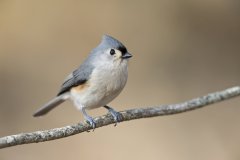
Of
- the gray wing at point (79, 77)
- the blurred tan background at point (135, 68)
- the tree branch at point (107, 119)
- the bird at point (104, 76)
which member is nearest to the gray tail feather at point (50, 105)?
the gray wing at point (79, 77)

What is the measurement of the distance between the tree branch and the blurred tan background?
4.53 ft

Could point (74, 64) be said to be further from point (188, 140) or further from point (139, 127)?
point (188, 140)

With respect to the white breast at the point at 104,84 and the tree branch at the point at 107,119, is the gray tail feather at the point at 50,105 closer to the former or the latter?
the white breast at the point at 104,84

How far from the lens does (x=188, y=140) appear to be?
13.5 feet

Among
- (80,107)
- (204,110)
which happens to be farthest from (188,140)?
(80,107)

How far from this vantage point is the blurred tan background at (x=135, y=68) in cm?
392

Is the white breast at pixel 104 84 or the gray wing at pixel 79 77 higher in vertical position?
the gray wing at pixel 79 77

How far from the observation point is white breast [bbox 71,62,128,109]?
260 cm

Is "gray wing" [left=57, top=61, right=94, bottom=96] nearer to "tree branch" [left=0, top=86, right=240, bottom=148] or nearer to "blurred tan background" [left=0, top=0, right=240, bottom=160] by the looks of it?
"tree branch" [left=0, top=86, right=240, bottom=148]

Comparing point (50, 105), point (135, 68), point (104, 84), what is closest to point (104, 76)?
point (104, 84)

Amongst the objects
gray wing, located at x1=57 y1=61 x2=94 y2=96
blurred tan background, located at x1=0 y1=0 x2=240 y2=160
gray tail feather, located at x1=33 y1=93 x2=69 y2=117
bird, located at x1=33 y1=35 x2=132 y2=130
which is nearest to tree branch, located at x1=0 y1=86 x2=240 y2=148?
bird, located at x1=33 y1=35 x2=132 y2=130

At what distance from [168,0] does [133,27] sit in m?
0.40

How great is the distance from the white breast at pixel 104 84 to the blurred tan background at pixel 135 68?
1.28 meters

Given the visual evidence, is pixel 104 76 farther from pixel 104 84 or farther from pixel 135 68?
pixel 135 68
